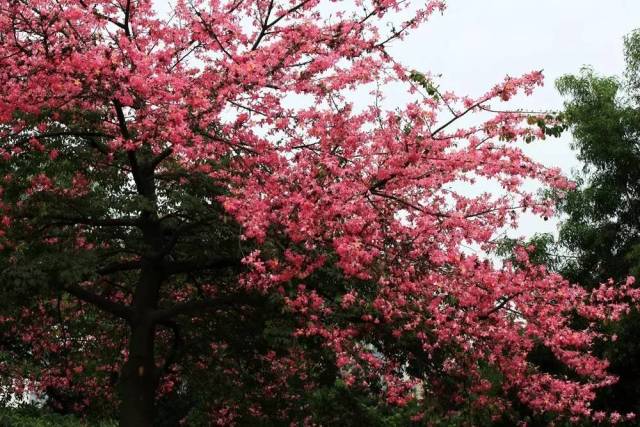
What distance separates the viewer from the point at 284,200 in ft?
31.3

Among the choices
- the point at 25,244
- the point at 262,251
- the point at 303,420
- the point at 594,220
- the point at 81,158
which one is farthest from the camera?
the point at 594,220

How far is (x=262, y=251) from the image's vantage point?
970 centimetres

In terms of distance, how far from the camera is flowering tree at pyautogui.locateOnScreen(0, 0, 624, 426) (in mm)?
9703

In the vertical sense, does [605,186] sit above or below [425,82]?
above

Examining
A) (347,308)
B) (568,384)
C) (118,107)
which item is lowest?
(568,384)

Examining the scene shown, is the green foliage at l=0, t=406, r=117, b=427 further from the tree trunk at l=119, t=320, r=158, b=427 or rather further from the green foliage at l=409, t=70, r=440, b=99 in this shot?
the green foliage at l=409, t=70, r=440, b=99

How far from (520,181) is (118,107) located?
5954 mm

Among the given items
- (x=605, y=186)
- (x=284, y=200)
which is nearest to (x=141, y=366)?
(x=284, y=200)

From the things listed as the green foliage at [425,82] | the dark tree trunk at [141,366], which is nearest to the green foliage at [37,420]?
the dark tree trunk at [141,366]

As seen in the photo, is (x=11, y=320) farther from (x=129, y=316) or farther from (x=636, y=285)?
(x=636, y=285)

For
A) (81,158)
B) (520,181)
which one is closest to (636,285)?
(520,181)

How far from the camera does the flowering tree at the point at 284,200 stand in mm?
9703

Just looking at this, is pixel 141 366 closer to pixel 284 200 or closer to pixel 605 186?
pixel 284 200

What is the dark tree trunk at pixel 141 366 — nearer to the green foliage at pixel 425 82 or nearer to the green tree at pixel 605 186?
the green foliage at pixel 425 82
